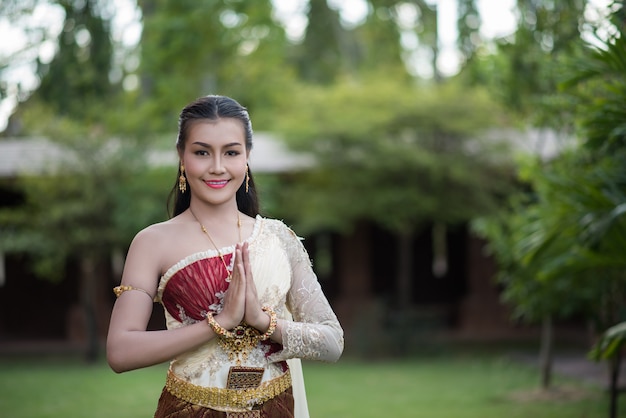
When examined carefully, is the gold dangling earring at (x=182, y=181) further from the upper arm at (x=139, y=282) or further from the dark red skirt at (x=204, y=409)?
the dark red skirt at (x=204, y=409)

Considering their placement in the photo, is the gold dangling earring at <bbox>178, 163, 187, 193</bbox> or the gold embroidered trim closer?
the gold embroidered trim

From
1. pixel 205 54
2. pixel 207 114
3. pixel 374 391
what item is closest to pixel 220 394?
pixel 207 114

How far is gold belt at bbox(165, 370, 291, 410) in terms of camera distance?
2.52 m

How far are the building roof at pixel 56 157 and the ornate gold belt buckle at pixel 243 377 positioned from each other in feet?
35.6

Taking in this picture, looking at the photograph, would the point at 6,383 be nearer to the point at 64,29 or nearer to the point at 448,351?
the point at 64,29

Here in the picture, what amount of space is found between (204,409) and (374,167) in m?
10.8

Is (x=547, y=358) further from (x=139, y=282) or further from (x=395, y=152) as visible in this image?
(x=139, y=282)

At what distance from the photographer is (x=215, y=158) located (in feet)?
8.38

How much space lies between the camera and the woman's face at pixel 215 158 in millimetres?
2553

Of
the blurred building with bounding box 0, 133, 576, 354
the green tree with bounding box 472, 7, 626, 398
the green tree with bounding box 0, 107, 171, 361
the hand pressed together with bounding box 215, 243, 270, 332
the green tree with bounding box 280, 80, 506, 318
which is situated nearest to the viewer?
the hand pressed together with bounding box 215, 243, 270, 332

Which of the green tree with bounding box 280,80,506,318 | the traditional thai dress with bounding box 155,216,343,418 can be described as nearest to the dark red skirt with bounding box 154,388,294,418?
the traditional thai dress with bounding box 155,216,343,418

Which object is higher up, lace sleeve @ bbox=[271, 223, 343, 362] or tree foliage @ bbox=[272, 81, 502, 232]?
tree foliage @ bbox=[272, 81, 502, 232]

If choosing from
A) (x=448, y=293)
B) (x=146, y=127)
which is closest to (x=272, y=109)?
(x=448, y=293)

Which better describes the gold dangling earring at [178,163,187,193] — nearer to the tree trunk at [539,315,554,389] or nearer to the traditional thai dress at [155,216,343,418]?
the traditional thai dress at [155,216,343,418]
